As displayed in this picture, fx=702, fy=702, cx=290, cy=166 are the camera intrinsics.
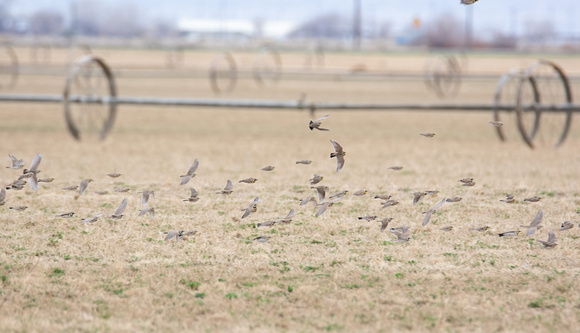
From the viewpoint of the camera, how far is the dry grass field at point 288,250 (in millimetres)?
4148

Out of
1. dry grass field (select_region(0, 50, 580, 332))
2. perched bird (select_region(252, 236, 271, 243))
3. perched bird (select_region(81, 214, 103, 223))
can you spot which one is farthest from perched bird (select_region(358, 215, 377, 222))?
perched bird (select_region(81, 214, 103, 223))

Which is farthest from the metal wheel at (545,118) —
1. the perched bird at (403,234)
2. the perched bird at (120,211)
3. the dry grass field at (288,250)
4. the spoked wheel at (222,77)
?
the spoked wheel at (222,77)

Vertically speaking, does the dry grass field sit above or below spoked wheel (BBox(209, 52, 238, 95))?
above

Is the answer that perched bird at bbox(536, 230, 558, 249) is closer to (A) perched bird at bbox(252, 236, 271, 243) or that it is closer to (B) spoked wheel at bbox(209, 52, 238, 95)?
(A) perched bird at bbox(252, 236, 271, 243)

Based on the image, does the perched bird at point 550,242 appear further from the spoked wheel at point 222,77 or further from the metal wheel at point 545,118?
the spoked wheel at point 222,77

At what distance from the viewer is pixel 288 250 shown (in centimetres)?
543

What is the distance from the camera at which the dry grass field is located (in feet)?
13.6

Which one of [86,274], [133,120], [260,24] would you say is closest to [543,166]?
[86,274]

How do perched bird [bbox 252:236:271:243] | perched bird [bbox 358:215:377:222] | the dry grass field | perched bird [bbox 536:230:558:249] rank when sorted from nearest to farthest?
1. the dry grass field
2. perched bird [bbox 536:230:558:249]
3. perched bird [bbox 252:236:271:243]
4. perched bird [bbox 358:215:377:222]

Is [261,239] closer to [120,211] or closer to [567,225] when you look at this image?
[120,211]

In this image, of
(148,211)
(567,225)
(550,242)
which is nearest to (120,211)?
(148,211)

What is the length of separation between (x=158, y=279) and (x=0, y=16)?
538ft

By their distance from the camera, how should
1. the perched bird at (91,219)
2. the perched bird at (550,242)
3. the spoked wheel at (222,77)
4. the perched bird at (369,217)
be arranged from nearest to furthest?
1. the perched bird at (550,242)
2. the perched bird at (91,219)
3. the perched bird at (369,217)
4. the spoked wheel at (222,77)

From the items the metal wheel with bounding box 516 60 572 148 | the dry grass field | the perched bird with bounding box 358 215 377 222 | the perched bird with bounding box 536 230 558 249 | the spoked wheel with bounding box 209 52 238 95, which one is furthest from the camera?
the spoked wheel with bounding box 209 52 238 95
